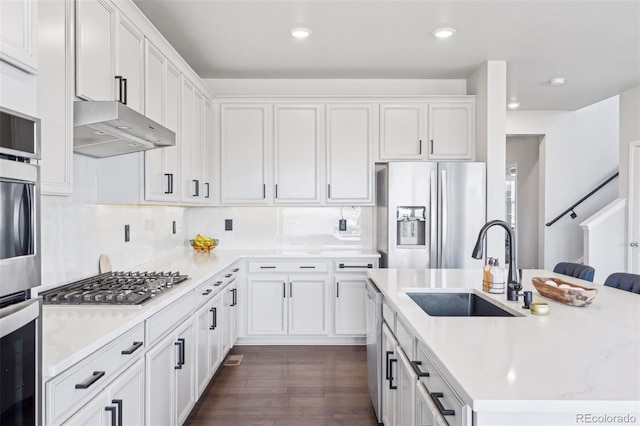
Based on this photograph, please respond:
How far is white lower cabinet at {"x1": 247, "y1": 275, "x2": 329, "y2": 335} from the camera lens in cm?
399

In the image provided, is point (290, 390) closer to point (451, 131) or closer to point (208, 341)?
point (208, 341)

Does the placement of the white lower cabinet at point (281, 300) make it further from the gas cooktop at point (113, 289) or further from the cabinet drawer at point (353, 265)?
the gas cooktop at point (113, 289)

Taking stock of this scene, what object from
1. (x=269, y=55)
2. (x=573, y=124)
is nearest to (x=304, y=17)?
(x=269, y=55)

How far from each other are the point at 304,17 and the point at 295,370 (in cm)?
280

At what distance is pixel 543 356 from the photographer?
1.17 meters

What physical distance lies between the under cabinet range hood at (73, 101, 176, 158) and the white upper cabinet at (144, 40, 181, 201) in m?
0.26

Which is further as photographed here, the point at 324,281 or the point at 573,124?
the point at 573,124

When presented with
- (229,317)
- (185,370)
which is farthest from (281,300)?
(185,370)

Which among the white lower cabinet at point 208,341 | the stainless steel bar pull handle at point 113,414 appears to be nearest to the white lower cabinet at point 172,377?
the white lower cabinet at point 208,341

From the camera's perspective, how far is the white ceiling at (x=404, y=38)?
288 centimetres

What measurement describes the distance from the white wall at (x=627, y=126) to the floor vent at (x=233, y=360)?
4946 mm

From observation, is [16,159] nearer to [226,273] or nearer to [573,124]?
[226,273]

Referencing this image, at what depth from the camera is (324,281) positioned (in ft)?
13.1

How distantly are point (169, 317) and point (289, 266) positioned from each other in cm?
194
